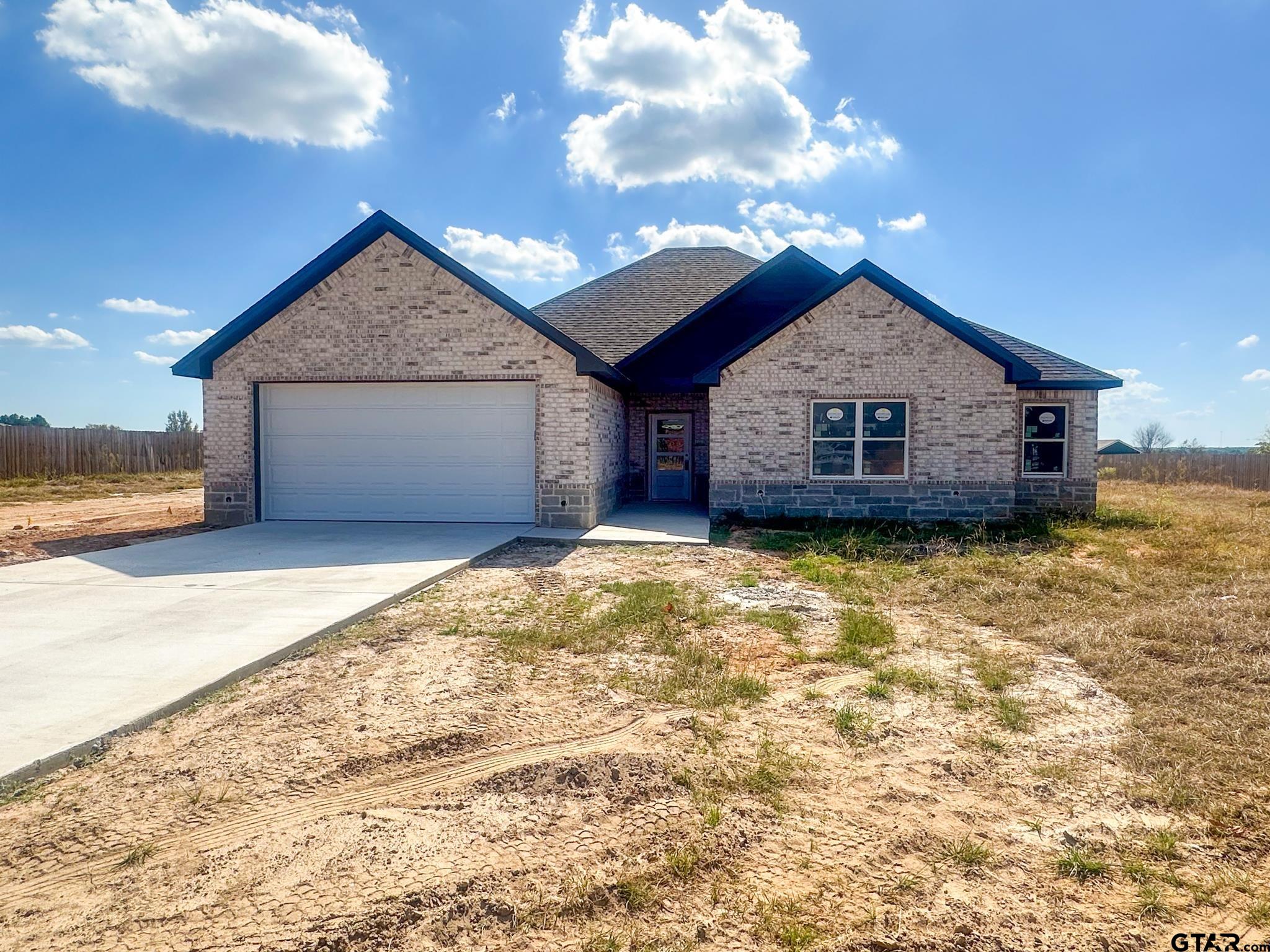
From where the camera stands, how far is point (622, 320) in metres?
18.9

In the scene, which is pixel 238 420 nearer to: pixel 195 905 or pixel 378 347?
pixel 378 347

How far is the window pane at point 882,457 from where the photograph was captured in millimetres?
13781

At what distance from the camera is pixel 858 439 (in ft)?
45.3

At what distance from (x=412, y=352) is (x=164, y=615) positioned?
7342 mm

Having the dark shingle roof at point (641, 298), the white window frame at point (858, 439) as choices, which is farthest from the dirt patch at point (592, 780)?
the dark shingle roof at point (641, 298)

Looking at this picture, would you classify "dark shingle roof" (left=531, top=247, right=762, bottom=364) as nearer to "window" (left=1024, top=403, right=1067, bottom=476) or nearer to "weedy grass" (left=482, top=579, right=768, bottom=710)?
"window" (left=1024, top=403, right=1067, bottom=476)

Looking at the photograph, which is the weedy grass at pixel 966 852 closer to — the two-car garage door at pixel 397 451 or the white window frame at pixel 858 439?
the two-car garage door at pixel 397 451

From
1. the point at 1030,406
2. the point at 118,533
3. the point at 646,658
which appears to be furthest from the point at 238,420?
the point at 1030,406

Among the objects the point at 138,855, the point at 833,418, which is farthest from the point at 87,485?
the point at 138,855

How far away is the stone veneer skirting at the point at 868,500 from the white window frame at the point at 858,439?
0.43 ft

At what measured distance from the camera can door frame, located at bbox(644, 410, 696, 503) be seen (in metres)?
17.9

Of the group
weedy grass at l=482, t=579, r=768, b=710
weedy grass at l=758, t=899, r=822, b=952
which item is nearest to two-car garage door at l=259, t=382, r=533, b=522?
weedy grass at l=482, t=579, r=768, b=710

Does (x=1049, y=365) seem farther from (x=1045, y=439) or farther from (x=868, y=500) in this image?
(x=868, y=500)

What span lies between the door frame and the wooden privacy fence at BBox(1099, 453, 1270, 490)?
22.9 m
